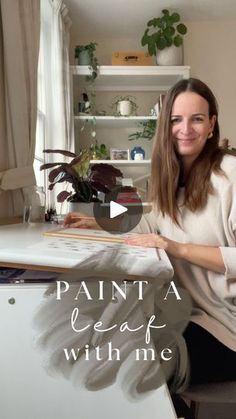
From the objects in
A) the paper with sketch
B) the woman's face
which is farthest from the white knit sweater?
the paper with sketch

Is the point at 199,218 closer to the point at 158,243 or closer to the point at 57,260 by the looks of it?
the point at 158,243

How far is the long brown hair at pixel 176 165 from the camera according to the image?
1.05 meters

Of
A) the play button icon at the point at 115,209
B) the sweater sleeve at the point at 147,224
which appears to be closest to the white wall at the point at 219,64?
the play button icon at the point at 115,209

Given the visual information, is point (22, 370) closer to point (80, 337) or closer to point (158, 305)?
point (80, 337)

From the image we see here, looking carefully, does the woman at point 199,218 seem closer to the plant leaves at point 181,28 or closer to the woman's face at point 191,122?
the woman's face at point 191,122

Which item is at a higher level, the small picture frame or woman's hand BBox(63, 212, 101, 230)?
the small picture frame

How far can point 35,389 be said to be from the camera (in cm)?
64

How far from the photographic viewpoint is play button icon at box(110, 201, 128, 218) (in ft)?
4.67

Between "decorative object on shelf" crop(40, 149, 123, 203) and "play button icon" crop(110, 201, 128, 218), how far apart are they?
0.24ft

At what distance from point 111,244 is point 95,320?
0.25 m

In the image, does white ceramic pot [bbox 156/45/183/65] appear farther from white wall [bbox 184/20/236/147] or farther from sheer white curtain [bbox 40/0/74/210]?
sheer white curtain [bbox 40/0/74/210]

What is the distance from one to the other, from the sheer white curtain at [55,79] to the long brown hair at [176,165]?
1527mm

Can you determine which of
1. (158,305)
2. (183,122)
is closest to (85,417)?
(158,305)

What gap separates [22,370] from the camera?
0.64m
